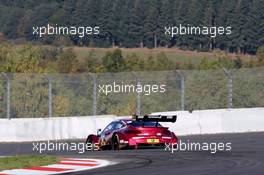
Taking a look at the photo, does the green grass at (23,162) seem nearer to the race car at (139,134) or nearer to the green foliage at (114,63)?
the race car at (139,134)

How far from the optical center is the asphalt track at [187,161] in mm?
15219

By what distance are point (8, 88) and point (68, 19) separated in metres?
84.9

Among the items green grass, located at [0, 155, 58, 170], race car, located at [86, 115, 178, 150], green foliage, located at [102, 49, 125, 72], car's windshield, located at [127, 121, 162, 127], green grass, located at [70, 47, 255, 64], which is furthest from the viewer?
green grass, located at [70, 47, 255, 64]

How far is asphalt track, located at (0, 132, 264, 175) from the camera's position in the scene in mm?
15219

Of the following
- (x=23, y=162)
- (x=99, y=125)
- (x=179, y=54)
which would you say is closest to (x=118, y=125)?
(x=23, y=162)

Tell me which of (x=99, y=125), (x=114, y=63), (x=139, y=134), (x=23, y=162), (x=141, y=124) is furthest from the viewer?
(x=114, y=63)

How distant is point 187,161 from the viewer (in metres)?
17.6

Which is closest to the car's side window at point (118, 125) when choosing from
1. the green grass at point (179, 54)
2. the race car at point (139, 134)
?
the race car at point (139, 134)

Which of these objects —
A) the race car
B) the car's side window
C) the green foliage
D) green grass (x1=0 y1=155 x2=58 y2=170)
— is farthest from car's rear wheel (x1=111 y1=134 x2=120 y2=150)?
the green foliage

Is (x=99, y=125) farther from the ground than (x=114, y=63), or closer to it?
closer to it

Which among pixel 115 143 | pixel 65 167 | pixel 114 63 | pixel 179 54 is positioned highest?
pixel 179 54

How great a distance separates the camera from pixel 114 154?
67.9 ft

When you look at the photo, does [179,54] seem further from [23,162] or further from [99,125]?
[23,162]

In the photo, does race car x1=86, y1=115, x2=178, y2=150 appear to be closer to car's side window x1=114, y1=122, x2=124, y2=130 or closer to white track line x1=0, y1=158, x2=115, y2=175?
car's side window x1=114, y1=122, x2=124, y2=130
